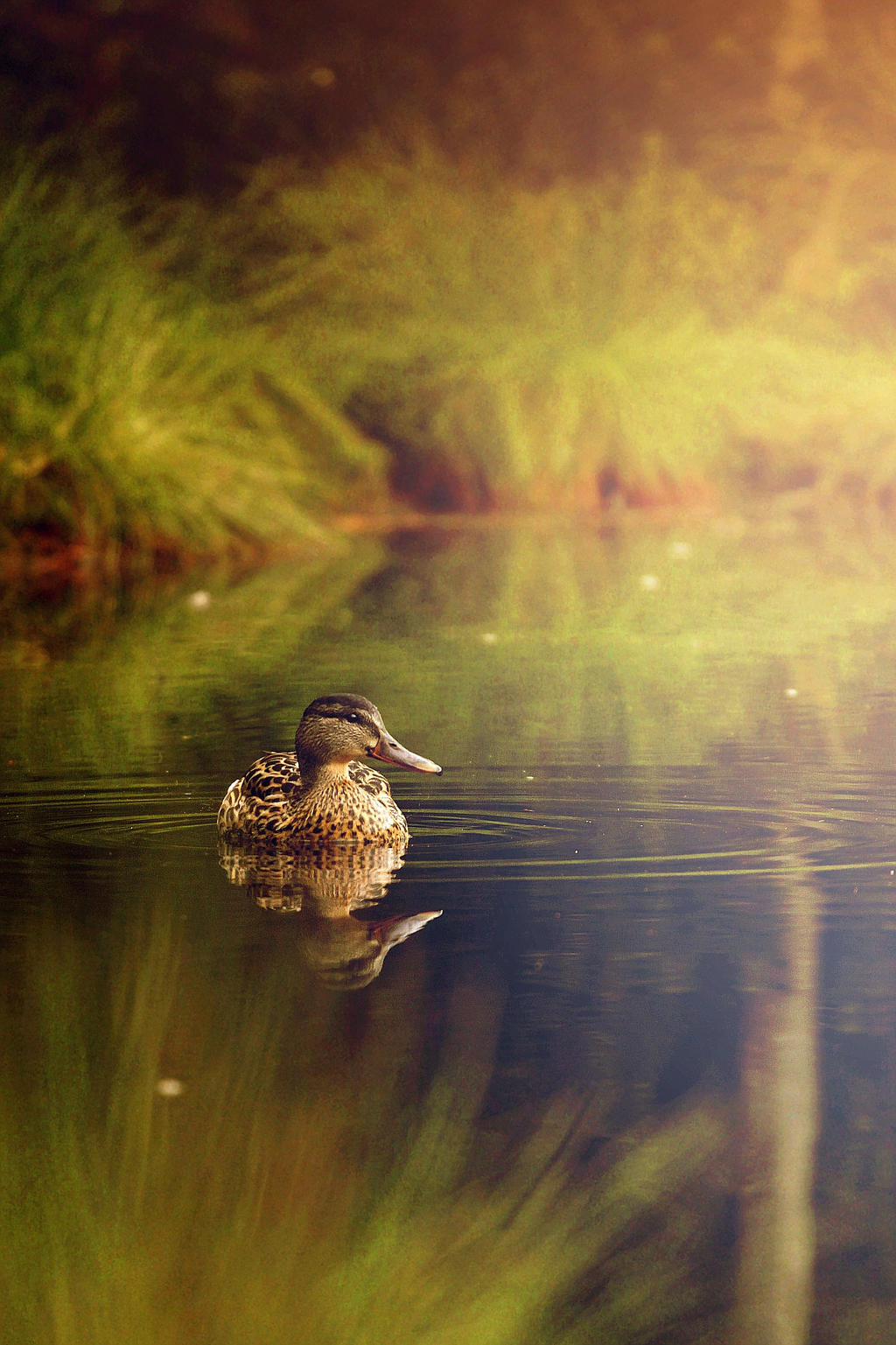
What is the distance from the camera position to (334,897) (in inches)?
114

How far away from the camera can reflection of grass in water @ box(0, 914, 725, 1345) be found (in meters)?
1.44

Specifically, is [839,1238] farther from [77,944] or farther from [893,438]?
[893,438]

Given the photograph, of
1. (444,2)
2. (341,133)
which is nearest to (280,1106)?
(341,133)

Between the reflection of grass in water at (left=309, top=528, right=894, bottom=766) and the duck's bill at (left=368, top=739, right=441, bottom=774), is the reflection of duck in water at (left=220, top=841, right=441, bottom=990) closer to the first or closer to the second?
the duck's bill at (left=368, top=739, right=441, bottom=774)

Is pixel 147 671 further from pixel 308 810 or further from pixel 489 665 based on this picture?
pixel 308 810

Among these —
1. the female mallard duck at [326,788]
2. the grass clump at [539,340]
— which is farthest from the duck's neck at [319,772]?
the grass clump at [539,340]

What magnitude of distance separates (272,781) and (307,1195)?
5.94ft

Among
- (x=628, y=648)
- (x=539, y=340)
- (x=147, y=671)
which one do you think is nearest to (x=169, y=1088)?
(x=147, y=671)

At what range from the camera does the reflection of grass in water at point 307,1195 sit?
144cm

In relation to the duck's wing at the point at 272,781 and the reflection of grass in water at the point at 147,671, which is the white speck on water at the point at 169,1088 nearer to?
the duck's wing at the point at 272,781

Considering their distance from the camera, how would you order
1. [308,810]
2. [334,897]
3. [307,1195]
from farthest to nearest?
[308,810] < [334,897] < [307,1195]

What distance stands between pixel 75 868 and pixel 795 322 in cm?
1500

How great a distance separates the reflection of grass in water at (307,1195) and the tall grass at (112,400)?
6.59m

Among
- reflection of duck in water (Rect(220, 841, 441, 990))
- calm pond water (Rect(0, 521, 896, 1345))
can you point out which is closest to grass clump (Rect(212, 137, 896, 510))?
calm pond water (Rect(0, 521, 896, 1345))
